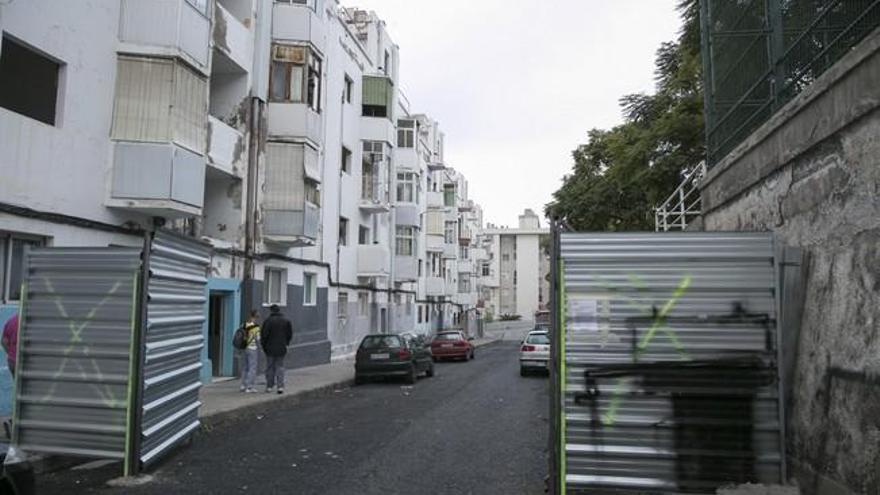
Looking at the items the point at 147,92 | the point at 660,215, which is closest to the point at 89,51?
the point at 147,92

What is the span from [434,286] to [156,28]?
33.7 meters

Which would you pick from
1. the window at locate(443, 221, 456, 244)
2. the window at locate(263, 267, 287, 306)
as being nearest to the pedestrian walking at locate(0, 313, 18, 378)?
the window at locate(263, 267, 287, 306)

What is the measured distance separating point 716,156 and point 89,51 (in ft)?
35.5

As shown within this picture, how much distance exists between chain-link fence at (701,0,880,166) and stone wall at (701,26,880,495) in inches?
16.9

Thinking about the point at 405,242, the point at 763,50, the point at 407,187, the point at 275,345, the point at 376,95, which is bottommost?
the point at 275,345

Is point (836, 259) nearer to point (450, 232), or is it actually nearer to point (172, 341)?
point (172, 341)

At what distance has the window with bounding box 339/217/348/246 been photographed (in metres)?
28.2

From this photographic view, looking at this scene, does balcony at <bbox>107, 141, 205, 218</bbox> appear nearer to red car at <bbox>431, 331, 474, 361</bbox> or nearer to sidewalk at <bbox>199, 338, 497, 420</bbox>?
sidewalk at <bbox>199, 338, 497, 420</bbox>

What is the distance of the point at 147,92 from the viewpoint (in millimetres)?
13867

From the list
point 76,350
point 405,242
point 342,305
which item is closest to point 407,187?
point 405,242

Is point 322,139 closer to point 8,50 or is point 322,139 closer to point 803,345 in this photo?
point 8,50

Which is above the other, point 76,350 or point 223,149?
point 223,149

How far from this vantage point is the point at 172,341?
829cm

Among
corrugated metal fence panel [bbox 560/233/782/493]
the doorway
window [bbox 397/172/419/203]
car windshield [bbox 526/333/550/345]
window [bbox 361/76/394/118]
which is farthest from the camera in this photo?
window [bbox 397/172/419/203]
